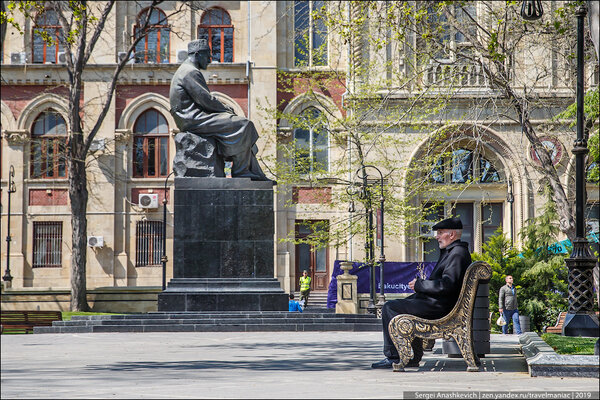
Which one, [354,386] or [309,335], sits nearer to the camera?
[354,386]

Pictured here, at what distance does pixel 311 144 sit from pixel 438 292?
29372 mm

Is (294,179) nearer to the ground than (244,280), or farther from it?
farther from it

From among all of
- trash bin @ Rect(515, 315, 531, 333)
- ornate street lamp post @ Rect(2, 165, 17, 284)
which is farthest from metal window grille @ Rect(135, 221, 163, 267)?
trash bin @ Rect(515, 315, 531, 333)

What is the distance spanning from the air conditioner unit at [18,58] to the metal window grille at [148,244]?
8236 millimetres

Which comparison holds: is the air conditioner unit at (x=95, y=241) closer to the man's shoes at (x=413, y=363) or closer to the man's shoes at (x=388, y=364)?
the man's shoes at (x=388, y=364)

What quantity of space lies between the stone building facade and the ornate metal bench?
29097 millimetres

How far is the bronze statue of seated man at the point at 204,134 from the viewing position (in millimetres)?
18312

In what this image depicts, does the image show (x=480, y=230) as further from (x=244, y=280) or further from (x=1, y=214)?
(x=244, y=280)

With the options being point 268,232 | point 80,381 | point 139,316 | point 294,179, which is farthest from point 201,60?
point 294,179

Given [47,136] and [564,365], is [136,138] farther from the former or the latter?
[564,365]

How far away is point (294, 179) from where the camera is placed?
3441cm

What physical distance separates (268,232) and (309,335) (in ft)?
8.61

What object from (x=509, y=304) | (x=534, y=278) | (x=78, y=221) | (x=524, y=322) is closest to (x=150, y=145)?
(x=78, y=221)

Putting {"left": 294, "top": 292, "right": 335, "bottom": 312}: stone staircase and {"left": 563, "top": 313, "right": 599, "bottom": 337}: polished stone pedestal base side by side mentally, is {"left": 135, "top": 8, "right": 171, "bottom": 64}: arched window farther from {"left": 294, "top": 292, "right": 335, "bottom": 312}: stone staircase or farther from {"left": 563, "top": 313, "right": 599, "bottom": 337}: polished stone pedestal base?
{"left": 563, "top": 313, "right": 599, "bottom": 337}: polished stone pedestal base
